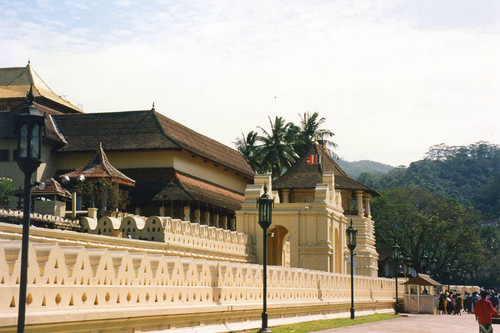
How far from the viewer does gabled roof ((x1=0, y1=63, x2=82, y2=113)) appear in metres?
57.9

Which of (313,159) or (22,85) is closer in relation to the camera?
(313,159)

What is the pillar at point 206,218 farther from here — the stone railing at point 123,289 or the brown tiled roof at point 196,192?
the stone railing at point 123,289

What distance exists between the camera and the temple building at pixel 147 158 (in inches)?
1753

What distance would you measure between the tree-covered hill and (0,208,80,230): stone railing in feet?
388

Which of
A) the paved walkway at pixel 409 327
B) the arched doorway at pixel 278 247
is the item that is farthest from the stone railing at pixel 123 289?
the arched doorway at pixel 278 247

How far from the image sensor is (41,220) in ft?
80.4

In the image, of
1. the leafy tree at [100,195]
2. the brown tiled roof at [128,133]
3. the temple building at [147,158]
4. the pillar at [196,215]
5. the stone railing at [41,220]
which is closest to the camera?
the stone railing at [41,220]

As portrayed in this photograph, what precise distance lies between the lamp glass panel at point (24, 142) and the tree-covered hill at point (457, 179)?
133 m

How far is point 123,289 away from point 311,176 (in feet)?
120

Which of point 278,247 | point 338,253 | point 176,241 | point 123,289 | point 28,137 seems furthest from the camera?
point 278,247

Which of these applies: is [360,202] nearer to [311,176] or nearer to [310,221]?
[311,176]

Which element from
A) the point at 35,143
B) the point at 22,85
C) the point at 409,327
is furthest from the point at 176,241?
the point at 22,85

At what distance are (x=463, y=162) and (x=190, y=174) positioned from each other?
15553 centimetres

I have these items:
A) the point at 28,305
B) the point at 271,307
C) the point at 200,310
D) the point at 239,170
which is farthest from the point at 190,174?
the point at 28,305
